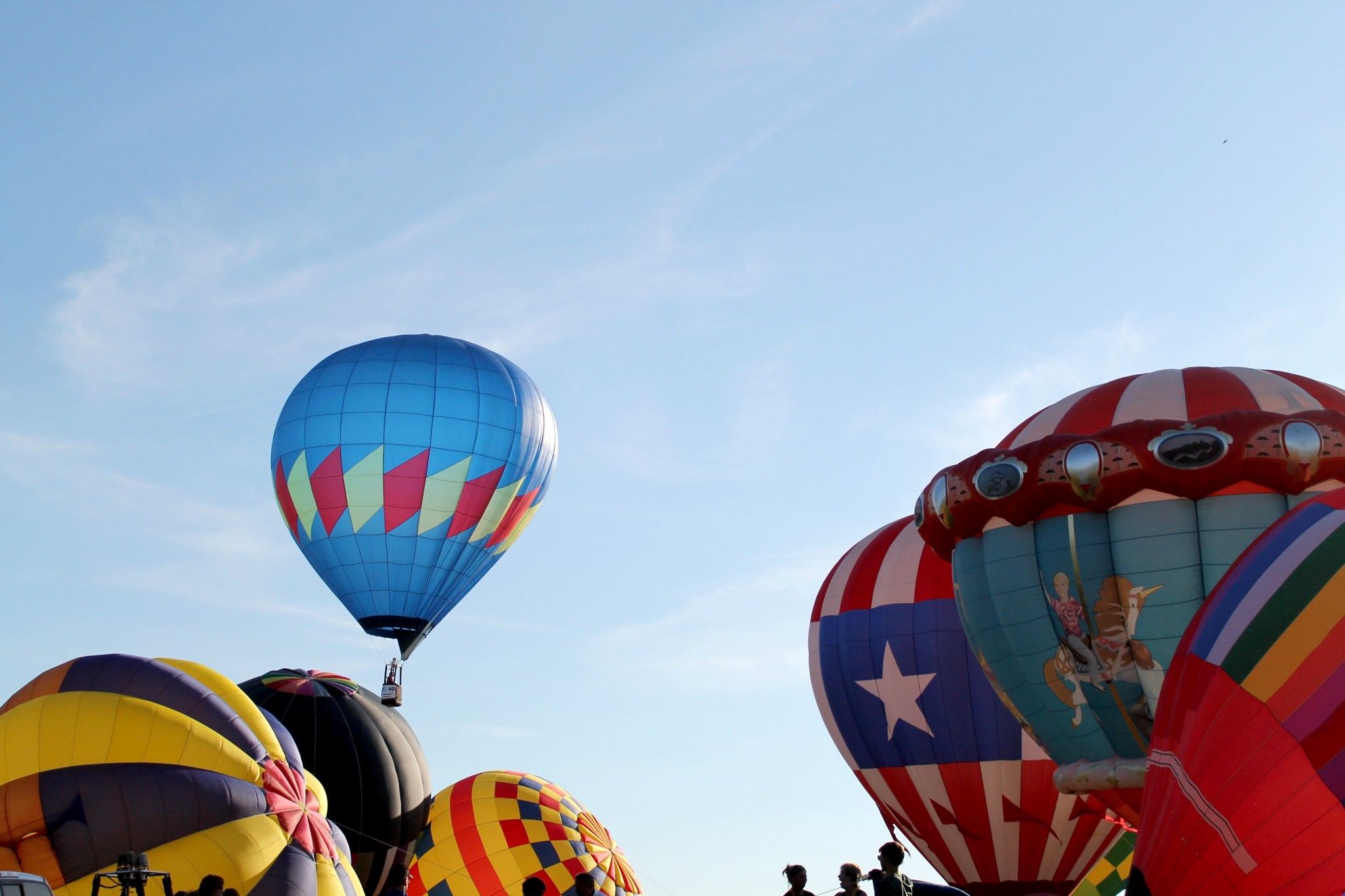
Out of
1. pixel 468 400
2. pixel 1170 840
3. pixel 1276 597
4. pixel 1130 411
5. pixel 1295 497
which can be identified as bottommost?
pixel 1170 840

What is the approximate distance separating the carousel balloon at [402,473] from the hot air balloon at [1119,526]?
8.71 meters

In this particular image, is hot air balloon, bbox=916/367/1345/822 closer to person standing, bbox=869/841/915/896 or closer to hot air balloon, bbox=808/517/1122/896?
hot air balloon, bbox=808/517/1122/896

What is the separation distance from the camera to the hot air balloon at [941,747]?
14.8 meters

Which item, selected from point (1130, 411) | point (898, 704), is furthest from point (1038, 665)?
point (898, 704)

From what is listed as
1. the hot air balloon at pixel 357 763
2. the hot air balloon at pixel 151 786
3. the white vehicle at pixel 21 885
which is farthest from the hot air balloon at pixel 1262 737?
the hot air balloon at pixel 357 763

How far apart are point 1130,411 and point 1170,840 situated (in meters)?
5.16

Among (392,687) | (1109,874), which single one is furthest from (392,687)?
(1109,874)

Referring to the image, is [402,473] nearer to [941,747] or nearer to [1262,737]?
[941,747]

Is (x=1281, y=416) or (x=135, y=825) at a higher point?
(x=1281, y=416)

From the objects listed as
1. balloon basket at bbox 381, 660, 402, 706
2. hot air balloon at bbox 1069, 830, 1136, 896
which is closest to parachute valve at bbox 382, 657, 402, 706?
balloon basket at bbox 381, 660, 402, 706

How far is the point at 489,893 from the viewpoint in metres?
16.5

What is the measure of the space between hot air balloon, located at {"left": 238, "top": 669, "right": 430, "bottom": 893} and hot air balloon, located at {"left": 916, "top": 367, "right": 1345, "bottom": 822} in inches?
229

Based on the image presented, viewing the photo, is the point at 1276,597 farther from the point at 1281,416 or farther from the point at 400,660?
the point at 400,660

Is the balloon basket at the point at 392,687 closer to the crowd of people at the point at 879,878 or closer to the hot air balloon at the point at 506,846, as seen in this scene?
the hot air balloon at the point at 506,846
